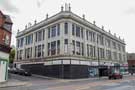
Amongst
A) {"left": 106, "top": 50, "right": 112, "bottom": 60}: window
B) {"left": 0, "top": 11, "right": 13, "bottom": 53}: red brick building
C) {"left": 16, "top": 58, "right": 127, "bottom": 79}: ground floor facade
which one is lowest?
{"left": 16, "top": 58, "right": 127, "bottom": 79}: ground floor facade

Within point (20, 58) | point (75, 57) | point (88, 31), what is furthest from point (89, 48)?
point (20, 58)

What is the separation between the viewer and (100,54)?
158ft

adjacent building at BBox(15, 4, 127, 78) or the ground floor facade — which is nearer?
the ground floor facade

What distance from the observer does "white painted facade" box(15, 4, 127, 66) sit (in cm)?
3669

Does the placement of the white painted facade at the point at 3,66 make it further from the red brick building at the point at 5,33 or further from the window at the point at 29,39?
the window at the point at 29,39

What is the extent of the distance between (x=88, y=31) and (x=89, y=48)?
4.39 m

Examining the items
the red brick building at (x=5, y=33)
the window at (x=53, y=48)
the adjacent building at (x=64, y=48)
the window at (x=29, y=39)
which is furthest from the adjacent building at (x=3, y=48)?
the window at (x=29, y=39)

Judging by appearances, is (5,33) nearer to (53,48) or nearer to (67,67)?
(67,67)

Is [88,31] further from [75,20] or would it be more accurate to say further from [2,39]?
[2,39]

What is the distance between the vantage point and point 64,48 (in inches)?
1420

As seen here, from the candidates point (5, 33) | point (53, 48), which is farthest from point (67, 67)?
point (5, 33)

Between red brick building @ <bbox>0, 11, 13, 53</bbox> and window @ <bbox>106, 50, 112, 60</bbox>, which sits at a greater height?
red brick building @ <bbox>0, 11, 13, 53</bbox>

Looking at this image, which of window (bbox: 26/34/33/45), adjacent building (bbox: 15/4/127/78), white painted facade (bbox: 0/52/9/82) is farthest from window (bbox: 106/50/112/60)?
white painted facade (bbox: 0/52/9/82)

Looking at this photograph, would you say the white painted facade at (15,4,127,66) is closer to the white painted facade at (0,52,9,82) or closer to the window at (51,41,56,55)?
the window at (51,41,56,55)
